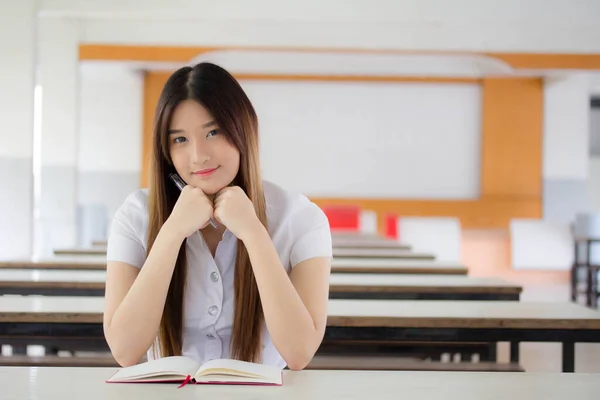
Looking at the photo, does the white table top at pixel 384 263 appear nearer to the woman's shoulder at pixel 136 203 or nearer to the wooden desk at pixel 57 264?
the wooden desk at pixel 57 264

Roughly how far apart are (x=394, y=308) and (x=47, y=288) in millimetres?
1392

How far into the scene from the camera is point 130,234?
1544 mm

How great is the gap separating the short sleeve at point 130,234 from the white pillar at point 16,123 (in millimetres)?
4644

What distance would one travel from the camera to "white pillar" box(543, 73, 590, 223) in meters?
10.5

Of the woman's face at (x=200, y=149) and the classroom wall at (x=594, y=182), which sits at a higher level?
the classroom wall at (x=594, y=182)

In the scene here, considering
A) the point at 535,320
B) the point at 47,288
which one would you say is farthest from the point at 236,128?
the point at 47,288

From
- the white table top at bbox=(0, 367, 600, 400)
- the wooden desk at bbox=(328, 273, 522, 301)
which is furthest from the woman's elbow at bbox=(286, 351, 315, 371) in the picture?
the wooden desk at bbox=(328, 273, 522, 301)

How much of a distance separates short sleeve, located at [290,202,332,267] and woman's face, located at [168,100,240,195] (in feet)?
0.63

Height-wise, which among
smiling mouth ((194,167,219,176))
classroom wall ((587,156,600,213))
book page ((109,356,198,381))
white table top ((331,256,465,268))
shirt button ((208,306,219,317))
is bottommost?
white table top ((331,256,465,268))

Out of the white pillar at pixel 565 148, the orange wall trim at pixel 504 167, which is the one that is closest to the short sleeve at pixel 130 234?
the orange wall trim at pixel 504 167

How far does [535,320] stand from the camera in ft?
6.07

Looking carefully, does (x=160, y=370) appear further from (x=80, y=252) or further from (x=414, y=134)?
(x=414, y=134)

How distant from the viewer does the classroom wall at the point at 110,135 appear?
10.9 meters

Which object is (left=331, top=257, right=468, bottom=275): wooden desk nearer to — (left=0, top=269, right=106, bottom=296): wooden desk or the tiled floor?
(left=0, top=269, right=106, bottom=296): wooden desk
